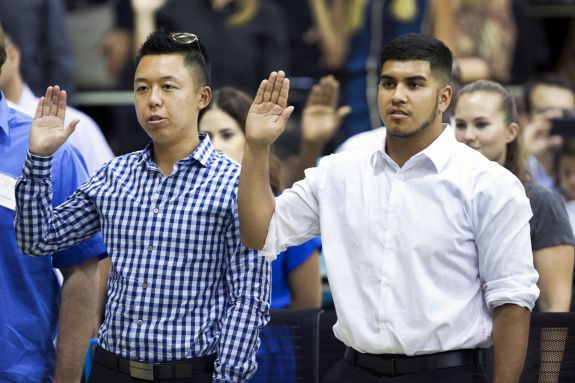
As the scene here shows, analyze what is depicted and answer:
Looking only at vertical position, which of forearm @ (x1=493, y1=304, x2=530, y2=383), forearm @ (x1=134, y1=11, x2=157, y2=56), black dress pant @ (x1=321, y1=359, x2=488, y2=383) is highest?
forearm @ (x1=134, y1=11, x2=157, y2=56)

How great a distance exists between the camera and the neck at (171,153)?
11.8ft

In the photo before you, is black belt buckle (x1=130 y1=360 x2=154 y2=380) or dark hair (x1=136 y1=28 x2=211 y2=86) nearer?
black belt buckle (x1=130 y1=360 x2=154 y2=380)

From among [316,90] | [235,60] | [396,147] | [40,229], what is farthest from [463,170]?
[235,60]

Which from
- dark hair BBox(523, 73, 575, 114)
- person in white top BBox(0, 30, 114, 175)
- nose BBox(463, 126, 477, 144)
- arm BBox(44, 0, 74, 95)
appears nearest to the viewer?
nose BBox(463, 126, 477, 144)

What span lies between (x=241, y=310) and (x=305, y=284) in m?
1.35

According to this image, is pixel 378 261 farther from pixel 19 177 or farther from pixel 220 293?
pixel 19 177

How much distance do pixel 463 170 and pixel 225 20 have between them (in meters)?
3.73

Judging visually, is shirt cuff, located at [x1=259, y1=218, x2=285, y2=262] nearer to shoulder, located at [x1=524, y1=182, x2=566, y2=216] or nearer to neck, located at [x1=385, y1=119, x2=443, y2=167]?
neck, located at [x1=385, y1=119, x2=443, y2=167]

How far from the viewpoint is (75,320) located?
3.76 metres

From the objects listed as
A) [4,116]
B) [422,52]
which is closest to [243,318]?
[422,52]

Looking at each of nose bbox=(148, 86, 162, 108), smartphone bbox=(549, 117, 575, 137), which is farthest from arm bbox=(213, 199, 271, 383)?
smartphone bbox=(549, 117, 575, 137)

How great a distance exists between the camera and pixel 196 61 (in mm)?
3682

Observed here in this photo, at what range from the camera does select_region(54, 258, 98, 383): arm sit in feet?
12.3

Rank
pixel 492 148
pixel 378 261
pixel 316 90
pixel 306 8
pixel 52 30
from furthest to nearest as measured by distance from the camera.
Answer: pixel 306 8
pixel 52 30
pixel 316 90
pixel 492 148
pixel 378 261
